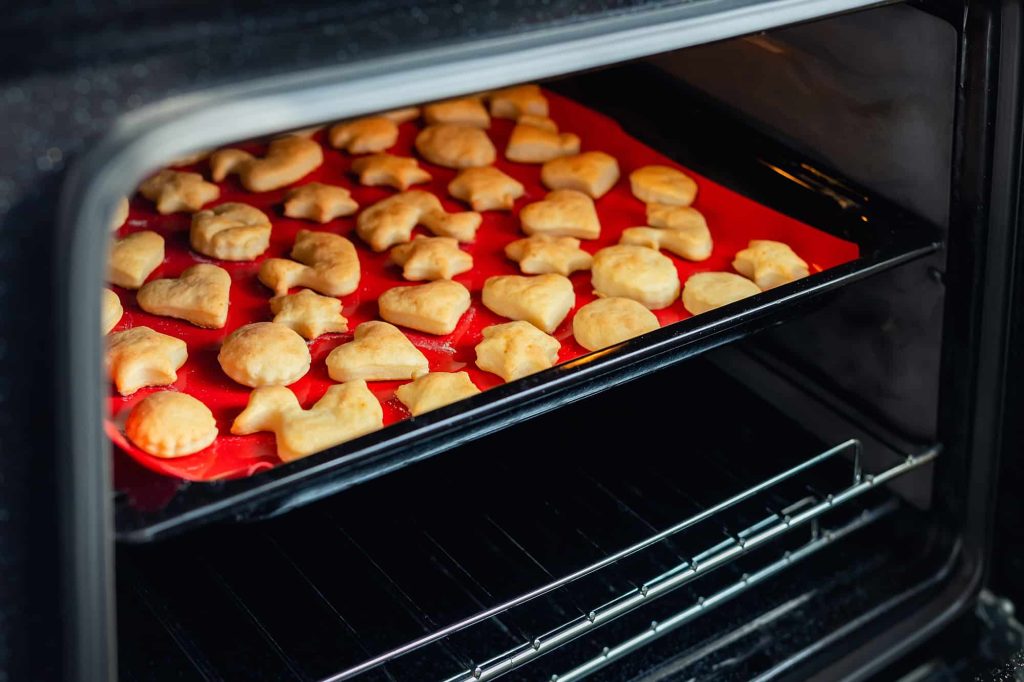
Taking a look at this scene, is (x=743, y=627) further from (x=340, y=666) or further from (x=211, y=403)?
(x=211, y=403)

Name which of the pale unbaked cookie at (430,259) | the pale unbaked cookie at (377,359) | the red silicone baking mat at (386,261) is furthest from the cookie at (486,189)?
the pale unbaked cookie at (377,359)

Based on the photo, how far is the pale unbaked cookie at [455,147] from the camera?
5.68 ft

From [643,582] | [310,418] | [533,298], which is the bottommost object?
[643,582]

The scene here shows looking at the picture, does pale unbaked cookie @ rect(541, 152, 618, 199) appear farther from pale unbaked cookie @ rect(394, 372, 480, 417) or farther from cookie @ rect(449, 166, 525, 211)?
pale unbaked cookie @ rect(394, 372, 480, 417)

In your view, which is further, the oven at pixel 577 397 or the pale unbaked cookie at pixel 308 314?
the pale unbaked cookie at pixel 308 314

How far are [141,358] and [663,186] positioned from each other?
754 mm

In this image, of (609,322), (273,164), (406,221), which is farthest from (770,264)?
Answer: (273,164)

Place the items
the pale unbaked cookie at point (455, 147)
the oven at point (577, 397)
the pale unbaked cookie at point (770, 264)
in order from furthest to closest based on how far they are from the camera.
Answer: the pale unbaked cookie at point (455, 147) → the pale unbaked cookie at point (770, 264) → the oven at point (577, 397)

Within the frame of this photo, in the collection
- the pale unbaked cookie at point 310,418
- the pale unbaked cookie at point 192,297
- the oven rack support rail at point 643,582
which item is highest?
the pale unbaked cookie at point 192,297

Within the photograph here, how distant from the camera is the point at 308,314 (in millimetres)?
1369

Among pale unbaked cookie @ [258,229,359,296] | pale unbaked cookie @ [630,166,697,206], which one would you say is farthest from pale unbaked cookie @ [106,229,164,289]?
pale unbaked cookie @ [630,166,697,206]

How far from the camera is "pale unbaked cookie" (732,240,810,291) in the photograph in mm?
1473

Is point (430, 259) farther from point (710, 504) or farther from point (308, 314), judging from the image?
point (710, 504)

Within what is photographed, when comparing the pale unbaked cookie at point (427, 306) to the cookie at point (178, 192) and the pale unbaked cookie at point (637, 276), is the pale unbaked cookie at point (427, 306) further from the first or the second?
the cookie at point (178, 192)
